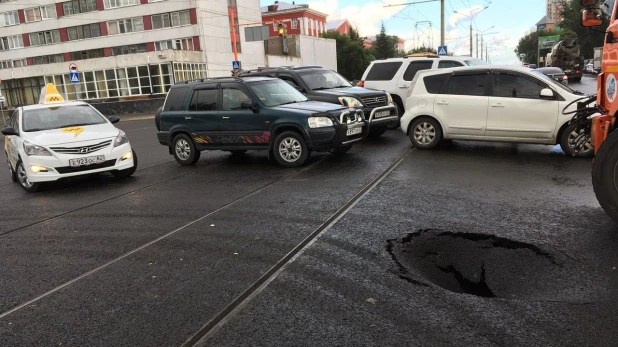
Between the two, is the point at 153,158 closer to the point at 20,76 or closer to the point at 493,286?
the point at 493,286

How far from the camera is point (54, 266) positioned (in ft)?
16.1

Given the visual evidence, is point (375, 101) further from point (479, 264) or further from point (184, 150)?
point (479, 264)

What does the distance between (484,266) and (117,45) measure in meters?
57.2

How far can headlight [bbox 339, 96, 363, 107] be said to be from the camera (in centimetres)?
1169

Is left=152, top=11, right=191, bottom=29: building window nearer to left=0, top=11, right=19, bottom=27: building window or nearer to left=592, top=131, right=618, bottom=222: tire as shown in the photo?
left=0, top=11, right=19, bottom=27: building window

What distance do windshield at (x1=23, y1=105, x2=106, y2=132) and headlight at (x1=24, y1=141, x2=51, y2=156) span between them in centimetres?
66

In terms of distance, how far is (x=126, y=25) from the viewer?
53.2 meters

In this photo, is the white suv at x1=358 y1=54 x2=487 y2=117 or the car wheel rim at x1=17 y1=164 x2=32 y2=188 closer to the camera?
the car wheel rim at x1=17 y1=164 x2=32 y2=188

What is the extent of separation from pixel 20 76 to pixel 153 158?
55830 millimetres

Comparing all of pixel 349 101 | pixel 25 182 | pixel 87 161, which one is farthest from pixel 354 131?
pixel 25 182

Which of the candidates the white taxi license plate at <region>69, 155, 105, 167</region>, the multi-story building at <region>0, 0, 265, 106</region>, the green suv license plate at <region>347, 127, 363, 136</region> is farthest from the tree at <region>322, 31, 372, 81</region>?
the white taxi license plate at <region>69, 155, 105, 167</region>

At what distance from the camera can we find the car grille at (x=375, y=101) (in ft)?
39.8

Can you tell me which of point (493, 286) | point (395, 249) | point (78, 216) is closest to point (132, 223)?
point (78, 216)

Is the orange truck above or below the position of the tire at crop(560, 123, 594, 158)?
above
